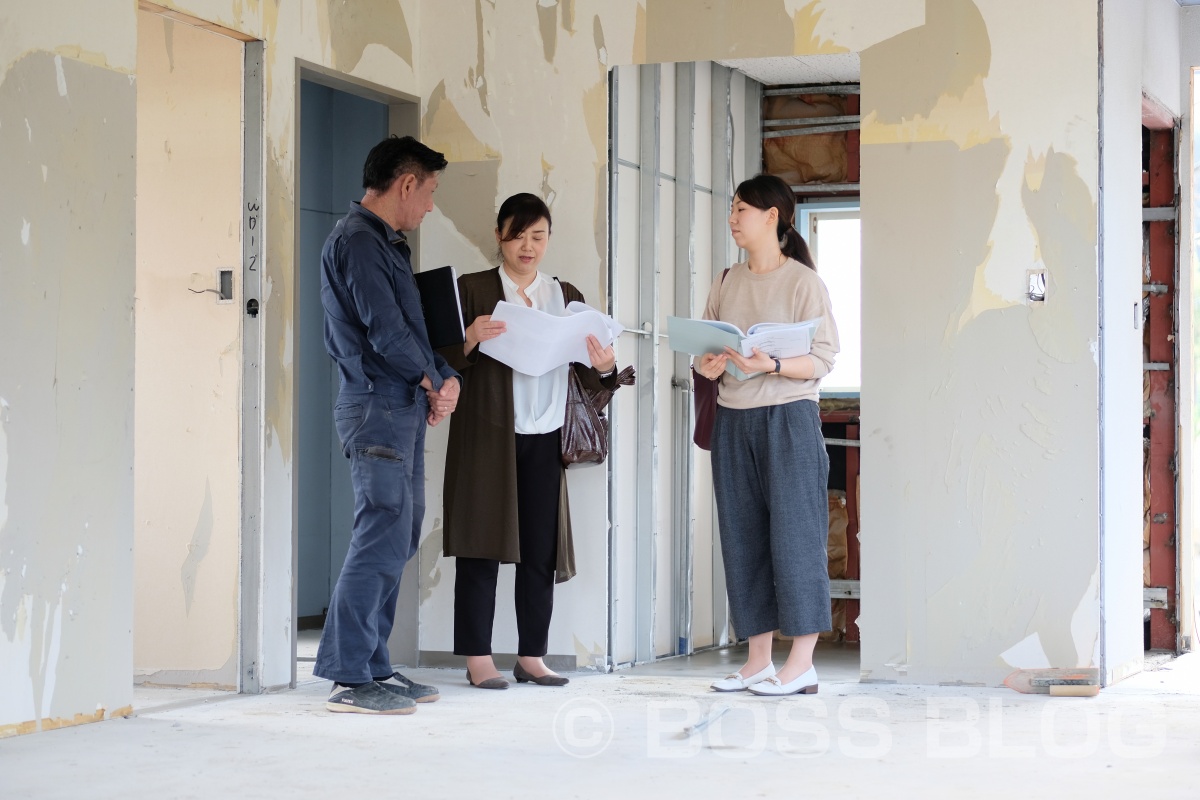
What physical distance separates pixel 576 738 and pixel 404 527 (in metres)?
0.83

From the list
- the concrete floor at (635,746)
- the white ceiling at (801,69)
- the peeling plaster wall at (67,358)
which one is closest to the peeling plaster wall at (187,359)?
the concrete floor at (635,746)

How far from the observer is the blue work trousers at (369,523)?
3.86m

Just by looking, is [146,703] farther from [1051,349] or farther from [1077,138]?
[1077,138]

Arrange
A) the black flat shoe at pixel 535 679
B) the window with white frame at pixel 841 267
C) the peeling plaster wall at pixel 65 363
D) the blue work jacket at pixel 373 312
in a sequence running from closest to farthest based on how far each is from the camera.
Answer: the peeling plaster wall at pixel 65 363 → the blue work jacket at pixel 373 312 → the black flat shoe at pixel 535 679 → the window with white frame at pixel 841 267

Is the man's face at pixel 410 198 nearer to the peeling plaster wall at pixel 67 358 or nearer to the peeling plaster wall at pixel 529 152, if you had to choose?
the peeling plaster wall at pixel 67 358

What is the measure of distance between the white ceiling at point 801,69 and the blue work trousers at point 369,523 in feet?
7.89

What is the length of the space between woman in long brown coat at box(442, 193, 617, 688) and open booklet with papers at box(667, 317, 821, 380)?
0.35 metres

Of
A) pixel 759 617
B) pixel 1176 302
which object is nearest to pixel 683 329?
pixel 759 617

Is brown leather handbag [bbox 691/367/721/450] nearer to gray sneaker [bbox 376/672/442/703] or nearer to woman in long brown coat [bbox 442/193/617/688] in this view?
woman in long brown coat [bbox 442/193/617/688]

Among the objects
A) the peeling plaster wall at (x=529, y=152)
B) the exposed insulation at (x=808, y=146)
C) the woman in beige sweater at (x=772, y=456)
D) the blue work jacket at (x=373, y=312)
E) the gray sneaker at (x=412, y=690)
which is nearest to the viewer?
the blue work jacket at (x=373, y=312)

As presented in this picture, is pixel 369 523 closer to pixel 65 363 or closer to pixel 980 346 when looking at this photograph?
pixel 65 363

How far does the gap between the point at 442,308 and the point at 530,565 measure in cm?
94

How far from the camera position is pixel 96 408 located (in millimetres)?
3773

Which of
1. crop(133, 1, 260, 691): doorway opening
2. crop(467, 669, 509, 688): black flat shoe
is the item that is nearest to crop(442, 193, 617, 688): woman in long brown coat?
crop(467, 669, 509, 688): black flat shoe
